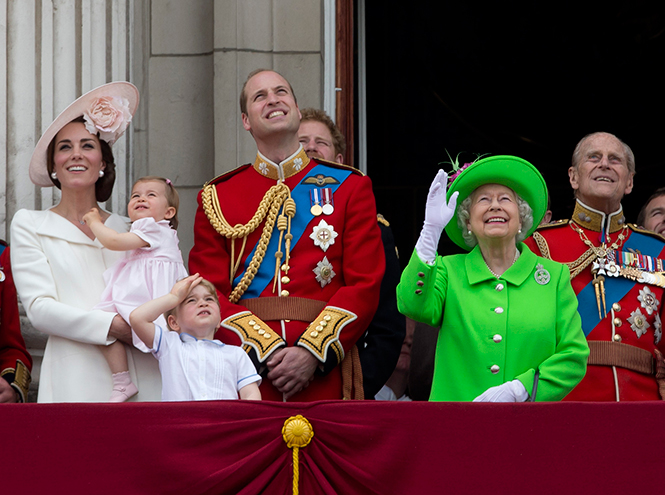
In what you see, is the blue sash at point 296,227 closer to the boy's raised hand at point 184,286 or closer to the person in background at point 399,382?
the boy's raised hand at point 184,286

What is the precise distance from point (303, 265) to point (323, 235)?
0.42 feet

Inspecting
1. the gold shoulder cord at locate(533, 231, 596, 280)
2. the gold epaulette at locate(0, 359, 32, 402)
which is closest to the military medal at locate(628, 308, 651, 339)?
the gold shoulder cord at locate(533, 231, 596, 280)

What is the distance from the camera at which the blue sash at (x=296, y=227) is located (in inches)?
155

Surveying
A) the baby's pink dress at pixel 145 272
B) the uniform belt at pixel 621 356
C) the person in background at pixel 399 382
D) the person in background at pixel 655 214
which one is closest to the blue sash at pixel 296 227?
the baby's pink dress at pixel 145 272

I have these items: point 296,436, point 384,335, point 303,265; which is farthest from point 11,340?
point 296,436

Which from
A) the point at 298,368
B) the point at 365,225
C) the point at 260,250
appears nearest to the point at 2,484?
the point at 298,368

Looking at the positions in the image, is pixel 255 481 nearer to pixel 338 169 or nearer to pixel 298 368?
pixel 298 368

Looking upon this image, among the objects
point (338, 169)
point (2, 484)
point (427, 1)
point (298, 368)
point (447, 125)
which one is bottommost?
point (2, 484)

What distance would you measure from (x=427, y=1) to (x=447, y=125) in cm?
86

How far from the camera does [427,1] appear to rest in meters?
7.95

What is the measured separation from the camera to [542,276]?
3.71 m

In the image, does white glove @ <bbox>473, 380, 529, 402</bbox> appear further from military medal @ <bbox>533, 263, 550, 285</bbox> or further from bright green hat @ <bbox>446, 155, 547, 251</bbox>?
bright green hat @ <bbox>446, 155, 547, 251</bbox>

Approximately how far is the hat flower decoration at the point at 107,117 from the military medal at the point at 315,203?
2.46ft

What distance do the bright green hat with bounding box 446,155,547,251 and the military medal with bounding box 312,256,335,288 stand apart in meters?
0.44
